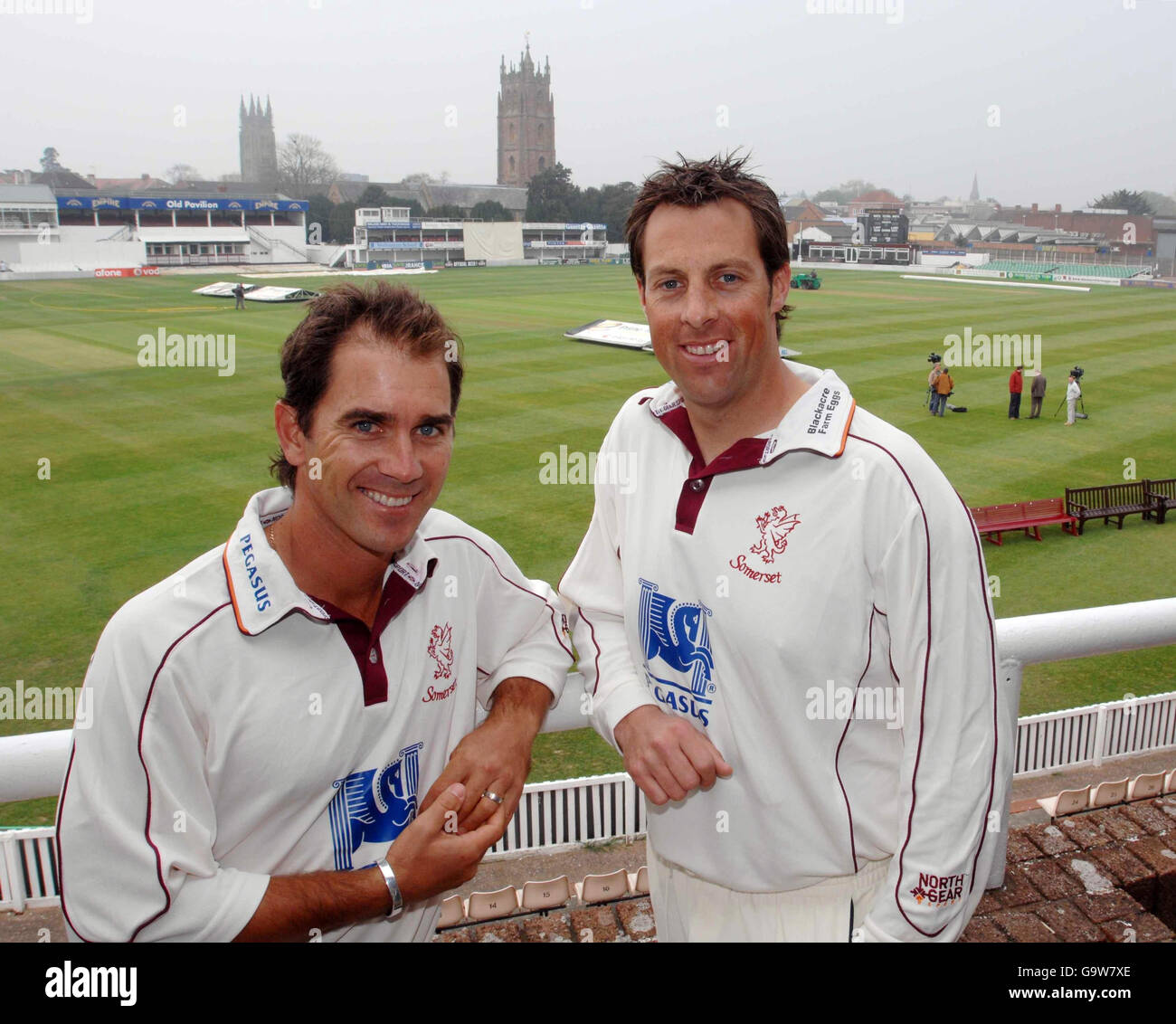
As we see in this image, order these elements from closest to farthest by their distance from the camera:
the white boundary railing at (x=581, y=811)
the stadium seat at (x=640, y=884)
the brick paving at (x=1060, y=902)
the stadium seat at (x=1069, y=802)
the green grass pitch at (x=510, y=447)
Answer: the brick paving at (x=1060, y=902)
the stadium seat at (x=640, y=884)
the stadium seat at (x=1069, y=802)
the white boundary railing at (x=581, y=811)
the green grass pitch at (x=510, y=447)

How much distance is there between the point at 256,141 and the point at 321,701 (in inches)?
7763

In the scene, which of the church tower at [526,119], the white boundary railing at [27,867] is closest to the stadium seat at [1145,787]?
the white boundary railing at [27,867]

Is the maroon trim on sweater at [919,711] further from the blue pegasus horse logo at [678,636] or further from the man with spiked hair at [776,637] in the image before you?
the blue pegasus horse logo at [678,636]

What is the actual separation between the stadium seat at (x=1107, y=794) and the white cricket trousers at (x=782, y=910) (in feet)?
5.95

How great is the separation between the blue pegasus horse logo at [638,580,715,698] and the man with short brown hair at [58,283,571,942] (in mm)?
300

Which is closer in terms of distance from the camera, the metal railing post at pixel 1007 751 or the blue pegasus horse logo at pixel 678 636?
the blue pegasus horse logo at pixel 678 636

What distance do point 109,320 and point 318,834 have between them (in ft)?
141

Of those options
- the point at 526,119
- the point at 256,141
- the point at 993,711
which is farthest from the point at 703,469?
the point at 256,141

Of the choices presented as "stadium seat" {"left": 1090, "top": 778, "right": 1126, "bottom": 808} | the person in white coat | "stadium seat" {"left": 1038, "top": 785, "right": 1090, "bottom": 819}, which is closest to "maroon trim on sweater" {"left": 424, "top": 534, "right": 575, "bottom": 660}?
"stadium seat" {"left": 1038, "top": 785, "right": 1090, "bottom": 819}

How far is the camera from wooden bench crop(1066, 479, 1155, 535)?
609 inches

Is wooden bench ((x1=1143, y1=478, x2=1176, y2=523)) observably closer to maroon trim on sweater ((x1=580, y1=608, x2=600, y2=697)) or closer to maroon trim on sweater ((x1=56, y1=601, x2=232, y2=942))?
maroon trim on sweater ((x1=580, y1=608, x2=600, y2=697))

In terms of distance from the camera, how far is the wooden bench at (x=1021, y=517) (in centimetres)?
1446

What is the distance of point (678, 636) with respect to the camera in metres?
2.44
